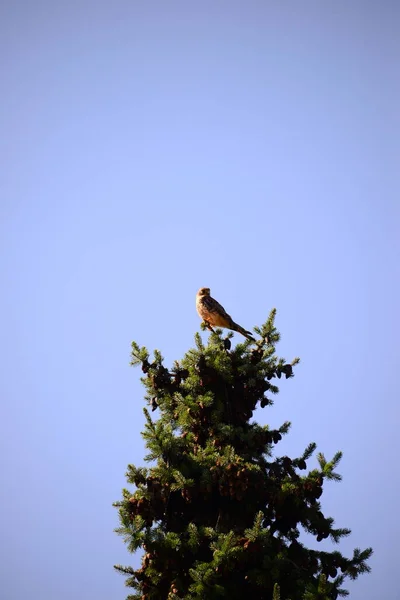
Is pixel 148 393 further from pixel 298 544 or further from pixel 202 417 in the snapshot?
pixel 298 544

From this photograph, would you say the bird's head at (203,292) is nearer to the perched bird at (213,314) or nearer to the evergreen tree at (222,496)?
the perched bird at (213,314)

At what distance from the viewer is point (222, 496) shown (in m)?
7.34

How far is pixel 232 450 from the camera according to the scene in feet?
23.1

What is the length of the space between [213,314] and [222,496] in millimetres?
3890

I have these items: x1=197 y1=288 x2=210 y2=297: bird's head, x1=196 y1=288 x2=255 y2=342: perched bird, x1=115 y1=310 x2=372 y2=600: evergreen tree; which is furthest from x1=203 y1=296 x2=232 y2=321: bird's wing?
x1=115 y1=310 x2=372 y2=600: evergreen tree

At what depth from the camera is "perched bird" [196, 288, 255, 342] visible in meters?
10.4

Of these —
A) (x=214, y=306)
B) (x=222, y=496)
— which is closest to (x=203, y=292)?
(x=214, y=306)

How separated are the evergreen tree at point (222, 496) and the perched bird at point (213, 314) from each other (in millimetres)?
1951

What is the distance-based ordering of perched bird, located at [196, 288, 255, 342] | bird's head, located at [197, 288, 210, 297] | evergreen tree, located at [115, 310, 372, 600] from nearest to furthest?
evergreen tree, located at [115, 310, 372, 600], perched bird, located at [196, 288, 255, 342], bird's head, located at [197, 288, 210, 297]

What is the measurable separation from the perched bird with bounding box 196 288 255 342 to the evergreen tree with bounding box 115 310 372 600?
1.95 meters

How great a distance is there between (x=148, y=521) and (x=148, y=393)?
1.81 m

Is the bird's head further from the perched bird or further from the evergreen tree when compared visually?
the evergreen tree

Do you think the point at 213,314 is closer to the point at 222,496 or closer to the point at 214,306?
the point at 214,306

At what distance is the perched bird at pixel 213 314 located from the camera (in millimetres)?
10422
